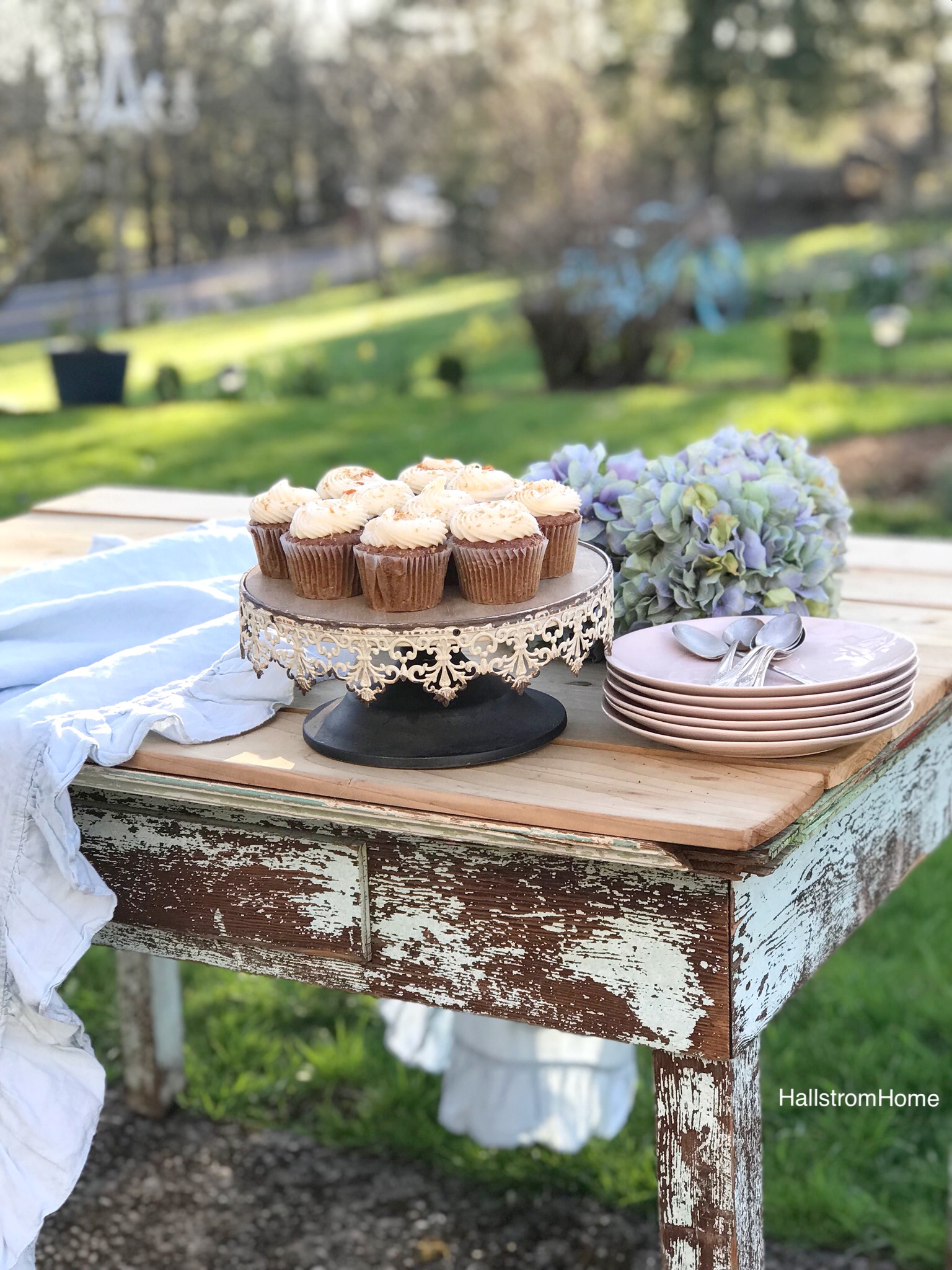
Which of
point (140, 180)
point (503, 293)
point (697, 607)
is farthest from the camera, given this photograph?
point (503, 293)

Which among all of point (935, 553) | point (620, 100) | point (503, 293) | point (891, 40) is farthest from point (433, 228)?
point (935, 553)

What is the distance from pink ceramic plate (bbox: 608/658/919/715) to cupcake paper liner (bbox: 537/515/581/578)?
111 mm

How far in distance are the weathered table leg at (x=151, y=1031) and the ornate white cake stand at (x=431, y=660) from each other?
Answer: 1.16 metres

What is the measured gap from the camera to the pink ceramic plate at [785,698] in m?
1.13

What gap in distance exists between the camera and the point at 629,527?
145cm

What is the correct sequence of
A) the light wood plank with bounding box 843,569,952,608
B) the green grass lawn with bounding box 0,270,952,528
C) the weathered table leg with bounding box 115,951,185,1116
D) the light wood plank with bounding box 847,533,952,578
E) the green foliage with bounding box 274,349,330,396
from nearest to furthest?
the light wood plank with bounding box 843,569,952,608
the light wood plank with bounding box 847,533,952,578
the weathered table leg with bounding box 115,951,185,1116
the green grass lawn with bounding box 0,270,952,528
the green foliage with bounding box 274,349,330,396

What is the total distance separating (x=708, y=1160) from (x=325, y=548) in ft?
2.03

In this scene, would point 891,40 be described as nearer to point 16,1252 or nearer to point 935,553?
point 935,553

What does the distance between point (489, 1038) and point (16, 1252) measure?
1053 millimetres

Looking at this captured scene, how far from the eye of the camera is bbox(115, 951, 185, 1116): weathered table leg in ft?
7.41

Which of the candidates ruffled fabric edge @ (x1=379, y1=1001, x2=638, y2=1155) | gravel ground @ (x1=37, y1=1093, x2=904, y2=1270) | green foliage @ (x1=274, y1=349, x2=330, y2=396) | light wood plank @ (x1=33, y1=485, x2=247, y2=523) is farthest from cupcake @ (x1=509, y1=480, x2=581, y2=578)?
green foliage @ (x1=274, y1=349, x2=330, y2=396)

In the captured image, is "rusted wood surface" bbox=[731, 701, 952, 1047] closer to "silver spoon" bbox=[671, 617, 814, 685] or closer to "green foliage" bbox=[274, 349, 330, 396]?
"silver spoon" bbox=[671, 617, 814, 685]

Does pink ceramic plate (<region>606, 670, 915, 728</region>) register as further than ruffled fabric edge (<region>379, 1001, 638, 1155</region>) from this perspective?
No

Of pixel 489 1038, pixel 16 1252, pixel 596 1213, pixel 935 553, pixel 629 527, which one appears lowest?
pixel 596 1213
